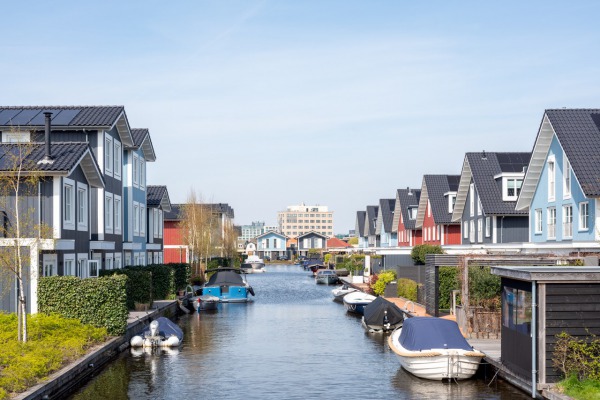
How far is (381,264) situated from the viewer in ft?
256

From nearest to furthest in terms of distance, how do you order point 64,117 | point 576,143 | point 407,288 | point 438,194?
point 576,143
point 64,117
point 407,288
point 438,194

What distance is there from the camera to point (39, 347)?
79.9 feet

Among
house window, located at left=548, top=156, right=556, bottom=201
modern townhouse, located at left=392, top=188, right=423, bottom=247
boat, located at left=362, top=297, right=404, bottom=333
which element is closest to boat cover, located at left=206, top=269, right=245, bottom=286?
boat, located at left=362, top=297, right=404, bottom=333

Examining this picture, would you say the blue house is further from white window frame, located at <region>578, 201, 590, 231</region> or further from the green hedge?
the green hedge

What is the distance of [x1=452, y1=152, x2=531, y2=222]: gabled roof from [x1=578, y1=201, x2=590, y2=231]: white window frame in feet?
50.2

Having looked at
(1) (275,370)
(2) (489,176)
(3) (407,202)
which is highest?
(2) (489,176)

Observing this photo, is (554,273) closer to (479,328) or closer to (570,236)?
(479,328)

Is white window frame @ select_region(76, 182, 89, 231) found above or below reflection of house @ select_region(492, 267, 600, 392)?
above

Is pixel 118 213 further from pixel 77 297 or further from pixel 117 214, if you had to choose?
pixel 77 297

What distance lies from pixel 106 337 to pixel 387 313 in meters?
15.4

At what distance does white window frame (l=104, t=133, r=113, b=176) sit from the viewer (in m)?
42.2

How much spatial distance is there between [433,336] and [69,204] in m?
17.1

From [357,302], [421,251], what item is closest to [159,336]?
[357,302]

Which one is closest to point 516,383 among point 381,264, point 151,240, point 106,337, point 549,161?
point 106,337
